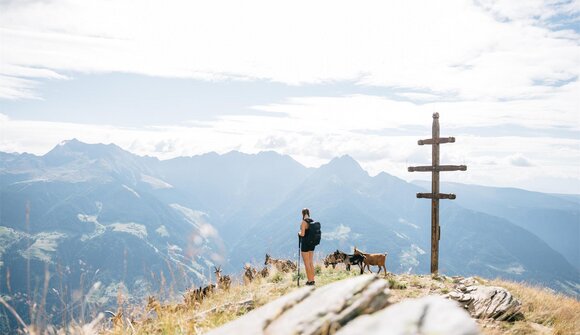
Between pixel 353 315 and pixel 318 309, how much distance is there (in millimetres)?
330

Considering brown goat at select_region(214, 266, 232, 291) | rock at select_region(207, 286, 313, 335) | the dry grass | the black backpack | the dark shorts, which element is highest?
rock at select_region(207, 286, 313, 335)

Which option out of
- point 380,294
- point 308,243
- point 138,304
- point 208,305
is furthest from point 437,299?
point 308,243

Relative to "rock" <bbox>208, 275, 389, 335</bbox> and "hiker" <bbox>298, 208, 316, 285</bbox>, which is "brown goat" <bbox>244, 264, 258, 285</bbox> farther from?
"rock" <bbox>208, 275, 389, 335</bbox>

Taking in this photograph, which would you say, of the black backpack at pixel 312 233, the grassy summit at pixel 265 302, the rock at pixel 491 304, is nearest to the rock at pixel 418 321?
the grassy summit at pixel 265 302

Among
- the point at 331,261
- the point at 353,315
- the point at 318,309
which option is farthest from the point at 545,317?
the point at 331,261

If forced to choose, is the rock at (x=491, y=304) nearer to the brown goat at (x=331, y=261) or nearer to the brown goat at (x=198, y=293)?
the brown goat at (x=198, y=293)

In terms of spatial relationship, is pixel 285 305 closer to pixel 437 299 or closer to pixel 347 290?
pixel 347 290

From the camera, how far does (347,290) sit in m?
4.16

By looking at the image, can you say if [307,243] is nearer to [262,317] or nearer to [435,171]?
[435,171]

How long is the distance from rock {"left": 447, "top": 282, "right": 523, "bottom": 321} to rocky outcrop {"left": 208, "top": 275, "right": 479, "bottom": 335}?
596 centimetres

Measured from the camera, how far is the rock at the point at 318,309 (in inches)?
149

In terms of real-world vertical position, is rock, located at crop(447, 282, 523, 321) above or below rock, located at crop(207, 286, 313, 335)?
below

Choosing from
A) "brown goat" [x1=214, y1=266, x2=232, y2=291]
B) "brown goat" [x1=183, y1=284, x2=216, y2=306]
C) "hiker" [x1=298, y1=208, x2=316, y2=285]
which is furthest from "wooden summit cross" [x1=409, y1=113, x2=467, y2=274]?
"brown goat" [x1=183, y1=284, x2=216, y2=306]

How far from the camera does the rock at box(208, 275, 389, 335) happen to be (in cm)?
379
